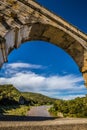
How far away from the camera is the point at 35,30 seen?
6949 millimetres

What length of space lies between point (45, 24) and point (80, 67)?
1.98 metres

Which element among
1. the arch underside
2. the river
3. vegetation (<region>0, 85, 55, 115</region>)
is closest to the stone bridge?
the arch underside

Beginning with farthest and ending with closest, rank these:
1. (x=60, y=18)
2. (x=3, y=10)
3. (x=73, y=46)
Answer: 1. (x=73, y=46)
2. (x=60, y=18)
3. (x=3, y=10)

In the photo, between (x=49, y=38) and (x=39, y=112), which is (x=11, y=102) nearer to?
(x=39, y=112)

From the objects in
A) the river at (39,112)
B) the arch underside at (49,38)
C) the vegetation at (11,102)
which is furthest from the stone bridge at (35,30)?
the river at (39,112)

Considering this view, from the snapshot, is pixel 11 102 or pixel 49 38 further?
pixel 11 102

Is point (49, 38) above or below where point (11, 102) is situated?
below

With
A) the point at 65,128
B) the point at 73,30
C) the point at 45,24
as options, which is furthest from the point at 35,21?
the point at 65,128

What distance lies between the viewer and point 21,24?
6078 mm

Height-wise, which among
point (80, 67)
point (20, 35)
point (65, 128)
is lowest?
point (65, 128)

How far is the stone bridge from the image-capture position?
5735 millimetres

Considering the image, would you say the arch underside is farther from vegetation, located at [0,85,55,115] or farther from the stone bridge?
vegetation, located at [0,85,55,115]

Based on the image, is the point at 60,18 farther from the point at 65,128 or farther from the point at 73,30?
the point at 65,128

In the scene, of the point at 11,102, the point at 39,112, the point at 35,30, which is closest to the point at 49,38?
the point at 35,30
